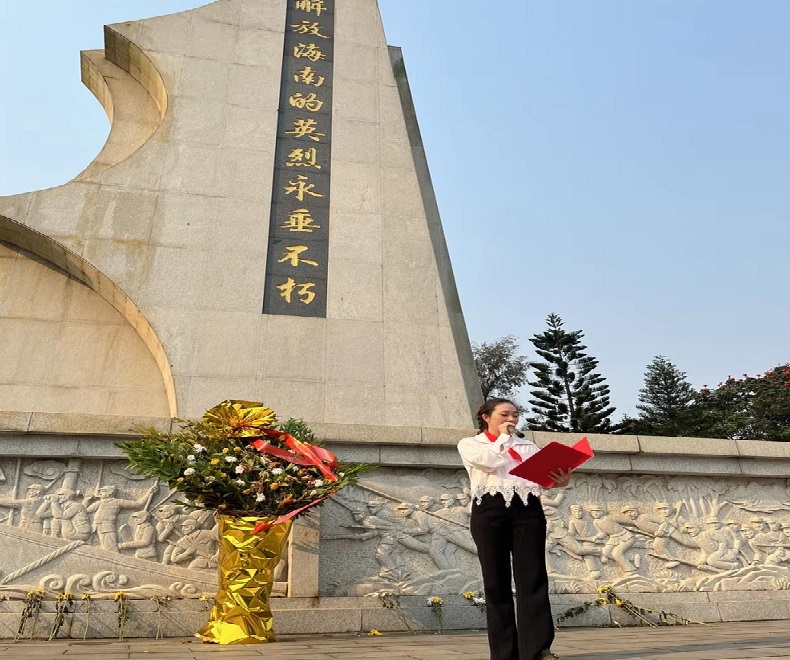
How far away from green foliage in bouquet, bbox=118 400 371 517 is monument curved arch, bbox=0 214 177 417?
8.99ft

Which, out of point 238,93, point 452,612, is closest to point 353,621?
point 452,612

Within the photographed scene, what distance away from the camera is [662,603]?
14.9 ft

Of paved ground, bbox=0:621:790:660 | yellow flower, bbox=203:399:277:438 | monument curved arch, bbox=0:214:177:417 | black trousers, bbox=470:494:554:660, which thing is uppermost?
monument curved arch, bbox=0:214:177:417

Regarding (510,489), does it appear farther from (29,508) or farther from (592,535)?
(29,508)

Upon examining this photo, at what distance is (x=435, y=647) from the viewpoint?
317cm

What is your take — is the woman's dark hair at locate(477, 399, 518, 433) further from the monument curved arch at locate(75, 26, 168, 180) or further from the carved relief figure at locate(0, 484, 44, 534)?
the monument curved arch at locate(75, 26, 168, 180)

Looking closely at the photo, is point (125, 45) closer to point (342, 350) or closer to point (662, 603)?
point (342, 350)

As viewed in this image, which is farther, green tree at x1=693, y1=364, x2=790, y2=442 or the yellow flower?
green tree at x1=693, y1=364, x2=790, y2=442

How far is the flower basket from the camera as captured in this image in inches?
136

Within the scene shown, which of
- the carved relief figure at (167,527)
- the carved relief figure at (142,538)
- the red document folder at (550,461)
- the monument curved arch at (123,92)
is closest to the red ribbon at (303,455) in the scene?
the carved relief figure at (167,527)

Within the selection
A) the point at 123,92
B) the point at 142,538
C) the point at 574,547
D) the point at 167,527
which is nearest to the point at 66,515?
the point at 142,538

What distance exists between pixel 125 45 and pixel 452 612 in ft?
26.1

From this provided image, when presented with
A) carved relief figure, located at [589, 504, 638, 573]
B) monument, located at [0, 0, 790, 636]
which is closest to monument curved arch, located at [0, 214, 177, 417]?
monument, located at [0, 0, 790, 636]

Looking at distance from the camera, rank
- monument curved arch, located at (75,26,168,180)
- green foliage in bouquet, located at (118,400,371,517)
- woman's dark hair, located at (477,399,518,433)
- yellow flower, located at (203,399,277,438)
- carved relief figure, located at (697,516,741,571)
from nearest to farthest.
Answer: woman's dark hair, located at (477,399,518,433) < green foliage in bouquet, located at (118,400,371,517) < yellow flower, located at (203,399,277,438) < carved relief figure, located at (697,516,741,571) < monument curved arch, located at (75,26,168,180)
